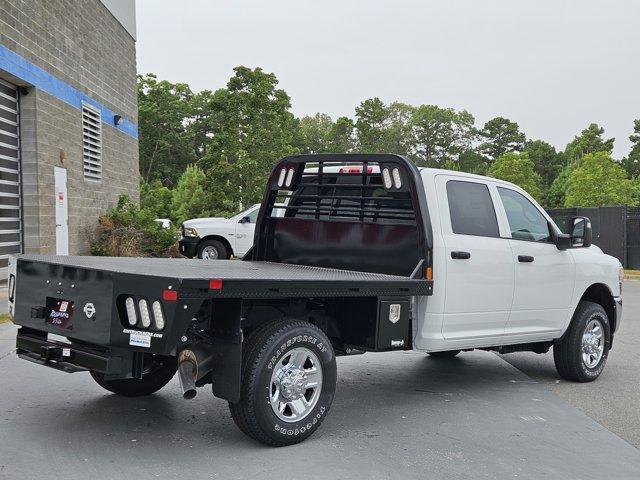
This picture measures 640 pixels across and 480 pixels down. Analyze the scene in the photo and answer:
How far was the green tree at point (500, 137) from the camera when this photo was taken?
83750 mm

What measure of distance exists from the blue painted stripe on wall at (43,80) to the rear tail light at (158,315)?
10.8 meters

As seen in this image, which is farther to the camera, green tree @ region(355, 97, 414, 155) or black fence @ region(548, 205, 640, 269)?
green tree @ region(355, 97, 414, 155)

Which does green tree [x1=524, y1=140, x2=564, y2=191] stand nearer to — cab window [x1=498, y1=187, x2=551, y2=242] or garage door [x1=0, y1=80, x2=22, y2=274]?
garage door [x1=0, y1=80, x2=22, y2=274]

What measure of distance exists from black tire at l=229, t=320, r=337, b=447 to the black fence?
2092cm

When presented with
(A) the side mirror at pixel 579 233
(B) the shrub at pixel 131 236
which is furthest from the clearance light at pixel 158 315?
(B) the shrub at pixel 131 236

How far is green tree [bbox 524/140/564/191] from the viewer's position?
81312 mm

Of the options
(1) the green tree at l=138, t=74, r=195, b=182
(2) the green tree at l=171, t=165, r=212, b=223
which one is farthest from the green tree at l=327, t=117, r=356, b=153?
(1) the green tree at l=138, t=74, r=195, b=182

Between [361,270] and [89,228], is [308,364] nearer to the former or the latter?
[361,270]

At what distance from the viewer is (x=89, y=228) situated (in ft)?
59.7

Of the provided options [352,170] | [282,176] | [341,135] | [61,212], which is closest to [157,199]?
[341,135]

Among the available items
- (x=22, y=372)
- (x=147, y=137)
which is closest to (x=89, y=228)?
(x=22, y=372)

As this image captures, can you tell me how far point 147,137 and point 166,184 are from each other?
6.65 metres

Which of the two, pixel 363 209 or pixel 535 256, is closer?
pixel 363 209

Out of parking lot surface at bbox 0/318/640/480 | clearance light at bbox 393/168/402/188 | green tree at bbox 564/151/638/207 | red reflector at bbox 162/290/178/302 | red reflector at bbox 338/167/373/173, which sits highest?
green tree at bbox 564/151/638/207
